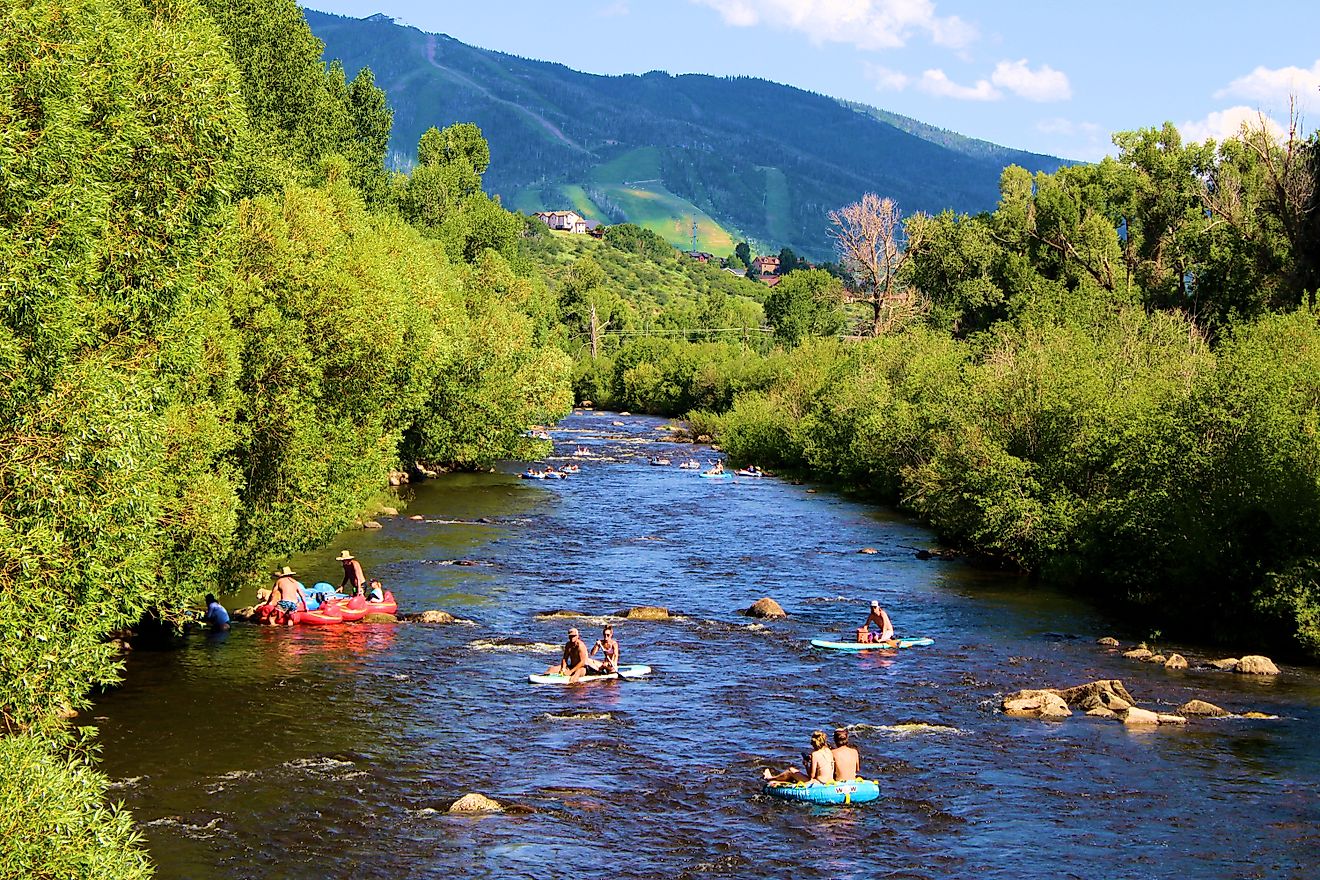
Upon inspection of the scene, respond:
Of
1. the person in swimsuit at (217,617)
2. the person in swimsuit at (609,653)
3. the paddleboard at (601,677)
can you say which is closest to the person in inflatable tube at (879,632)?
the paddleboard at (601,677)

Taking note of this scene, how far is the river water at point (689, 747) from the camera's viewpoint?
22.9 m

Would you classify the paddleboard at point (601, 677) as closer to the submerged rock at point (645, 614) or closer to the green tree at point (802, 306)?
the submerged rock at point (645, 614)

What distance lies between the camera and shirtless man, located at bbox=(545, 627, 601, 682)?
34.2 m

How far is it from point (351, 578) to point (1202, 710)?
87.7 ft

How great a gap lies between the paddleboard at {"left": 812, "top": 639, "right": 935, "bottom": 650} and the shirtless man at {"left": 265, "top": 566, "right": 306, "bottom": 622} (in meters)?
16.4

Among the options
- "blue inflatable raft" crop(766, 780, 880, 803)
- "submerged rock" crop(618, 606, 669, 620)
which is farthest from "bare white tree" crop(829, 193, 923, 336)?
"blue inflatable raft" crop(766, 780, 880, 803)

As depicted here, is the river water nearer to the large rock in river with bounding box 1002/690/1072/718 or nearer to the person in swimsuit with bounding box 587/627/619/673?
the person in swimsuit with bounding box 587/627/619/673

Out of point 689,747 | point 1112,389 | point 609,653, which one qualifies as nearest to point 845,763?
point 689,747

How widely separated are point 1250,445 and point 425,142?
100555 mm

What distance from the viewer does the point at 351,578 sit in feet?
141

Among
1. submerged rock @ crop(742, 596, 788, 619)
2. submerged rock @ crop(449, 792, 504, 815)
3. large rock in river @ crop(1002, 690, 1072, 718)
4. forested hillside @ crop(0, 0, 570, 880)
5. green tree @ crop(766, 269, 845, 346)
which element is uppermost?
green tree @ crop(766, 269, 845, 346)

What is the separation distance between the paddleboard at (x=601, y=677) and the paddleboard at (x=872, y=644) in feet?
19.7

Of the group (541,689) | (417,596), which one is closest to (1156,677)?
(541,689)

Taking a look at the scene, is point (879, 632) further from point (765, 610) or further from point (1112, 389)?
point (1112, 389)
